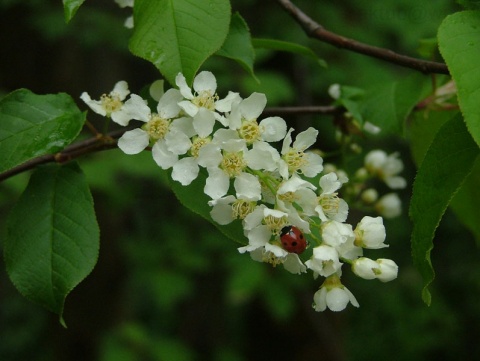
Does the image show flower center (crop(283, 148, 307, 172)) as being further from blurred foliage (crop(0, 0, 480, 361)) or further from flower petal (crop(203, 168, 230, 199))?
blurred foliage (crop(0, 0, 480, 361))

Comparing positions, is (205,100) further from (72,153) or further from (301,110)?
(301,110)

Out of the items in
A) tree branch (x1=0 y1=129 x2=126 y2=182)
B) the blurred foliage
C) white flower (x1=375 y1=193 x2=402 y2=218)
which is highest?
tree branch (x1=0 y1=129 x2=126 y2=182)

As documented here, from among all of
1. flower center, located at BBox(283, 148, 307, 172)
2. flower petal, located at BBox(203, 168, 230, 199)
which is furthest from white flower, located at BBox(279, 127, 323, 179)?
flower petal, located at BBox(203, 168, 230, 199)

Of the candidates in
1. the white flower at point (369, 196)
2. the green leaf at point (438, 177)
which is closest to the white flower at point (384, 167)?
the white flower at point (369, 196)

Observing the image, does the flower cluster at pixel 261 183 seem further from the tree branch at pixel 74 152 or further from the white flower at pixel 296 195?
the tree branch at pixel 74 152

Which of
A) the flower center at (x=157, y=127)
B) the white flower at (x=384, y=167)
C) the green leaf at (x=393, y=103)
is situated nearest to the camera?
the flower center at (x=157, y=127)
